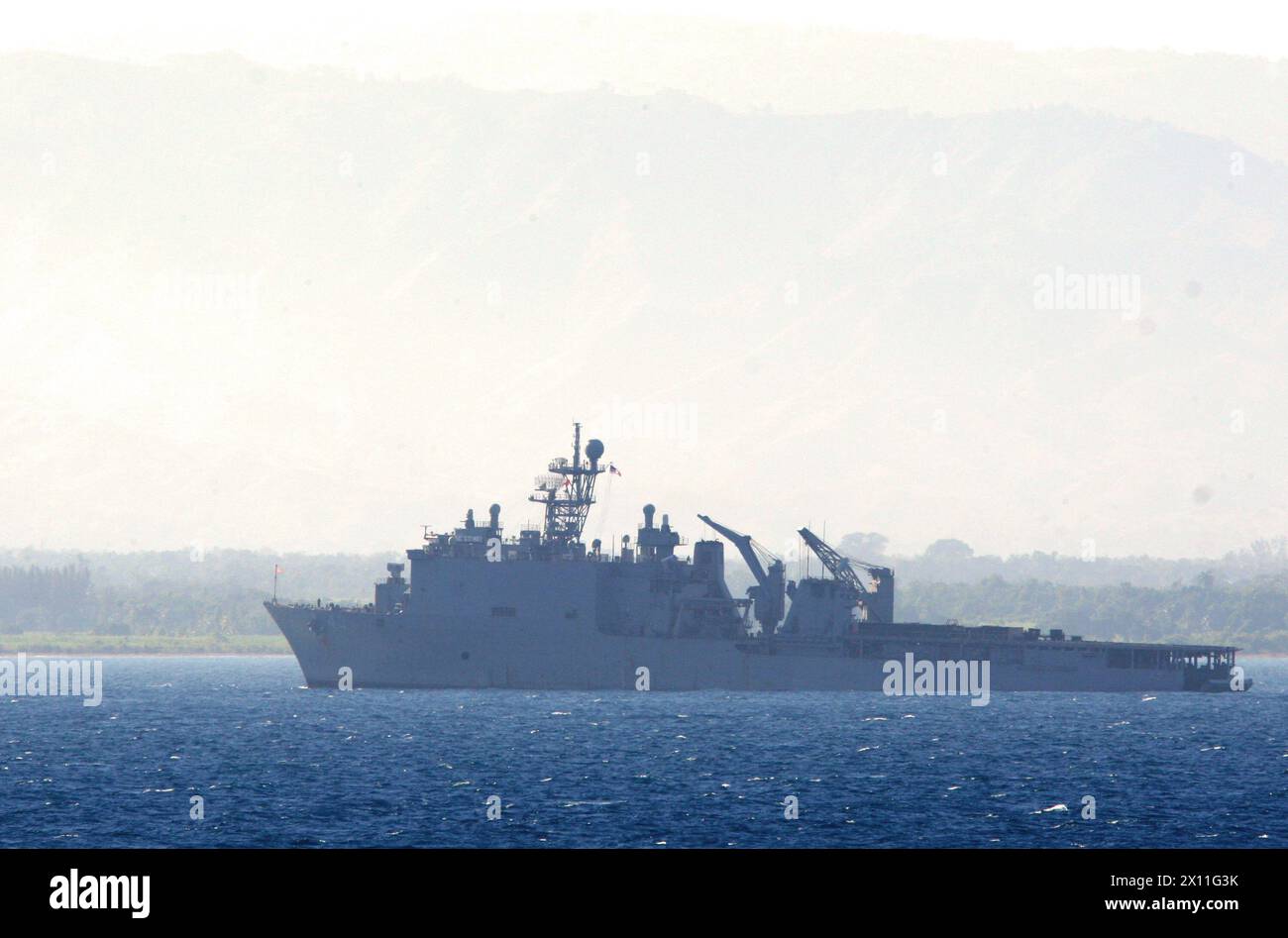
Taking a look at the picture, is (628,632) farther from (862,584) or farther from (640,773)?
(640,773)

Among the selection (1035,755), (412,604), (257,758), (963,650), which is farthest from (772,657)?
(257,758)

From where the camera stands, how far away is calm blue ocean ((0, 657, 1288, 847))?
3878cm

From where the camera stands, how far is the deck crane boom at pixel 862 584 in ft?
291

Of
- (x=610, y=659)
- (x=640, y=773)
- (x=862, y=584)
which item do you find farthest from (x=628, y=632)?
(x=640, y=773)

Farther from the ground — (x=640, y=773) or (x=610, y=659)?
(x=610, y=659)

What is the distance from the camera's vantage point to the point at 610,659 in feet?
269

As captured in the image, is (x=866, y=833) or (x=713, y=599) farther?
(x=713, y=599)

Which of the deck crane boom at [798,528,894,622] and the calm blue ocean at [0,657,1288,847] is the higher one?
the deck crane boom at [798,528,894,622]

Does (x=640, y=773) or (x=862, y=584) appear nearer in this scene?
(x=640, y=773)

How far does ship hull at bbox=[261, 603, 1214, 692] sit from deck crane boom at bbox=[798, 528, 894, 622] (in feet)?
5.51

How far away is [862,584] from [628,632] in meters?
13.6

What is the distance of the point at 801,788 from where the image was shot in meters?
47.3

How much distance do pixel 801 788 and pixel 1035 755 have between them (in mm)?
13762
